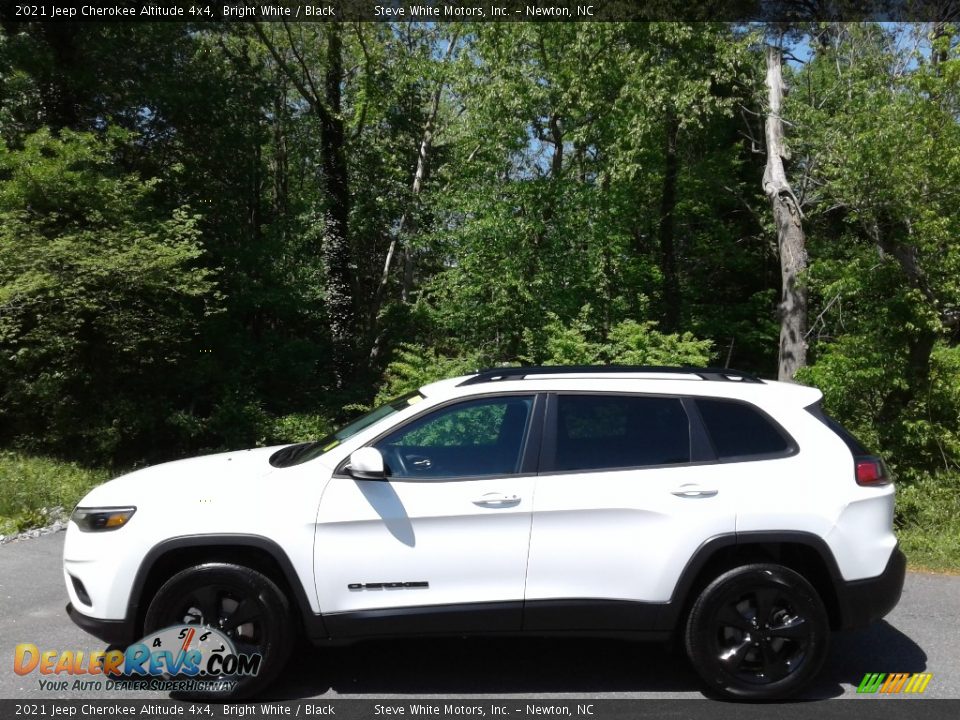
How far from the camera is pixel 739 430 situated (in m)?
4.47

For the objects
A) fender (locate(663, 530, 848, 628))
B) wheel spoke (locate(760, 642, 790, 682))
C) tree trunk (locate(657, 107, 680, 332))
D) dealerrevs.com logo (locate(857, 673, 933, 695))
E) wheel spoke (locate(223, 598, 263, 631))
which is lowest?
dealerrevs.com logo (locate(857, 673, 933, 695))

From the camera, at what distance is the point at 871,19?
661 inches

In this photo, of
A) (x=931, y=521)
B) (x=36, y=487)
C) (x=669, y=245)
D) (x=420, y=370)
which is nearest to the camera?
(x=931, y=521)

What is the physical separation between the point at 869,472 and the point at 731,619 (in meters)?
1.09

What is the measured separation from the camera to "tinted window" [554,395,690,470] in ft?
14.5

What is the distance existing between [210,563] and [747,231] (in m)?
20.9

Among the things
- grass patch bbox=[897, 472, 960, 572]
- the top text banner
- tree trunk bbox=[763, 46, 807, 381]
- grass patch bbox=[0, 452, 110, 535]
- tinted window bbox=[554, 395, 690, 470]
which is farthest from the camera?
tree trunk bbox=[763, 46, 807, 381]

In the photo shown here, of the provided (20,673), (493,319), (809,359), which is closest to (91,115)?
(493,319)

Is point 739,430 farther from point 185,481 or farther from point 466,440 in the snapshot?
point 185,481

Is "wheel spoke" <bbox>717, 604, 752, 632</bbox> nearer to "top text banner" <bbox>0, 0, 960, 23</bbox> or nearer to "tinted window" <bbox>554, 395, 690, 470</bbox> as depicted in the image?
"tinted window" <bbox>554, 395, 690, 470</bbox>

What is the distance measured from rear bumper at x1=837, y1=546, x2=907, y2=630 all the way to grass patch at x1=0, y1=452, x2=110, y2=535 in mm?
7245

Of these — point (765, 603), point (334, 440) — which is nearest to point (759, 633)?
point (765, 603)

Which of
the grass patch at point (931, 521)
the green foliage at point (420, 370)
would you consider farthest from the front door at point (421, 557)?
the green foliage at point (420, 370)

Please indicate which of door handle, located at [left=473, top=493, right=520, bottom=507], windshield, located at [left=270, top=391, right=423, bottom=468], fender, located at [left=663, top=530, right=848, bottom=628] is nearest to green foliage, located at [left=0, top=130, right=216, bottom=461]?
windshield, located at [left=270, top=391, right=423, bottom=468]
